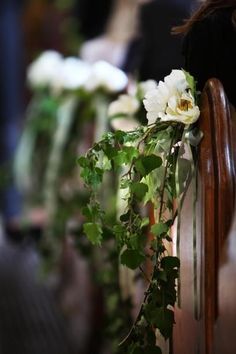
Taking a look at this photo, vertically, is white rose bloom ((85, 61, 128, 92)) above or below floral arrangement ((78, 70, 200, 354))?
above

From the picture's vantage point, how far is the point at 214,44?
4.45ft

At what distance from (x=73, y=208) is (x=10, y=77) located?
346 cm

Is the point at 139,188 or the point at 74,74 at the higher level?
the point at 74,74

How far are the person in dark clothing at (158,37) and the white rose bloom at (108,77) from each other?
0.07 metres

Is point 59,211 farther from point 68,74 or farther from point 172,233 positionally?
point 172,233

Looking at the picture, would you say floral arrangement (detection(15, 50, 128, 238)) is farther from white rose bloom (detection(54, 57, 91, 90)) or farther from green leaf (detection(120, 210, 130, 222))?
green leaf (detection(120, 210, 130, 222))

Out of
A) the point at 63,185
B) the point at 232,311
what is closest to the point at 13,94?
the point at 63,185

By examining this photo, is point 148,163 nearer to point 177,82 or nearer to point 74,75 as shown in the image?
point 177,82

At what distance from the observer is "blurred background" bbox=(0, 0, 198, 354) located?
237cm

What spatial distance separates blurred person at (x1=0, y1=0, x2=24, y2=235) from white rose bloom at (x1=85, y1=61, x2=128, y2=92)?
11.7 ft

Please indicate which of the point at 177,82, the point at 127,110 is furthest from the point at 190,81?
the point at 127,110

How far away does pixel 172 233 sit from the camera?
1.35 metres

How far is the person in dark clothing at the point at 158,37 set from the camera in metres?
2.16

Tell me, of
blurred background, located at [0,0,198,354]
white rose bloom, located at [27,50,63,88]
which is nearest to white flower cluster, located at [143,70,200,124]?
blurred background, located at [0,0,198,354]
